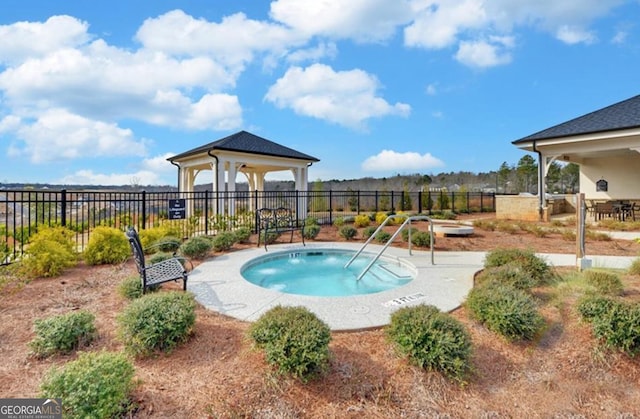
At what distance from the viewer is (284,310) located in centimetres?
312

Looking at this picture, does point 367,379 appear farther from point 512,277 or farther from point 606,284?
point 606,284

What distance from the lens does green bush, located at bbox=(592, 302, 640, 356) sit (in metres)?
3.09

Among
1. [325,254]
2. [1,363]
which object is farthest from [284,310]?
[325,254]

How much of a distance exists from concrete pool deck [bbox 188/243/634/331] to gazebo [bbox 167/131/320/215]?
6.57m

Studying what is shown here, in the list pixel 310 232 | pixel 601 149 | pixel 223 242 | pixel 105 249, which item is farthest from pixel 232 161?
pixel 601 149

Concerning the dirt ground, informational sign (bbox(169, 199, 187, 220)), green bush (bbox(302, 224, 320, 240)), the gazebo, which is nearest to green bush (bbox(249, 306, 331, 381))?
the dirt ground

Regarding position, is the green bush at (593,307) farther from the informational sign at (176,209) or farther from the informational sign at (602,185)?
the informational sign at (602,185)

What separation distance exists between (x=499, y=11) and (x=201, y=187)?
23.8 metres

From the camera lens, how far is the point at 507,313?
3.30m

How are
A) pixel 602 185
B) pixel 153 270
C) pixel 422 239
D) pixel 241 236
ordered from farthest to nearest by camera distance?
pixel 602 185 → pixel 241 236 → pixel 422 239 → pixel 153 270

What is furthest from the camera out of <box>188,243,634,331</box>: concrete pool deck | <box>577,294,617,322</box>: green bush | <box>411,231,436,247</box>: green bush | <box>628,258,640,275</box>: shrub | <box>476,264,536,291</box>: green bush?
<box>411,231,436,247</box>: green bush

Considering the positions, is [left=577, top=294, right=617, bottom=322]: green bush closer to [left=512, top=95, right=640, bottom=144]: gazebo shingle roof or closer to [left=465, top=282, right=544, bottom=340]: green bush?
[left=465, top=282, right=544, bottom=340]: green bush

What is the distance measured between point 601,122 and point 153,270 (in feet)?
55.8

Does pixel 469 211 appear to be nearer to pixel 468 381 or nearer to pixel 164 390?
pixel 468 381
